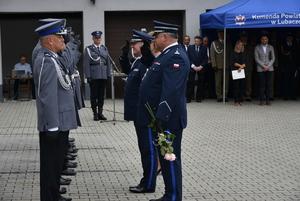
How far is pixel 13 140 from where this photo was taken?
37.9ft

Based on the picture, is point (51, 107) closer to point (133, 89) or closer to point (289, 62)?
point (133, 89)

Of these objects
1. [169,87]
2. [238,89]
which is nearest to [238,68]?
[238,89]

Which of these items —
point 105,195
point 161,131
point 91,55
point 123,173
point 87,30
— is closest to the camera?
point 161,131

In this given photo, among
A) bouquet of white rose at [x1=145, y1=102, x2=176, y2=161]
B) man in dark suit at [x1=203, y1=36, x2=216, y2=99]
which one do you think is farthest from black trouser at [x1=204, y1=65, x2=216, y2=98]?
bouquet of white rose at [x1=145, y1=102, x2=176, y2=161]

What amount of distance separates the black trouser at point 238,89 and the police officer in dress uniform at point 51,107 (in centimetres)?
1165

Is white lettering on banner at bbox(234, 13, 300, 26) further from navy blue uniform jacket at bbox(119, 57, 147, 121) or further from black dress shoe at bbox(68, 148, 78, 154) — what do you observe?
navy blue uniform jacket at bbox(119, 57, 147, 121)

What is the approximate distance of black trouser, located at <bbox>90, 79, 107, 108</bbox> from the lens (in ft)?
47.0

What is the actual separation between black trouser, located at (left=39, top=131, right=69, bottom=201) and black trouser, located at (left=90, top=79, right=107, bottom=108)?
828cm

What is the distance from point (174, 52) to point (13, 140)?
607 centimetres

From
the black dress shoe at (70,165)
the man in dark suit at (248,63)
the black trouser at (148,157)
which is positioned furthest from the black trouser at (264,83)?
the black trouser at (148,157)

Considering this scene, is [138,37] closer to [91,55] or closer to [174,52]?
[174,52]

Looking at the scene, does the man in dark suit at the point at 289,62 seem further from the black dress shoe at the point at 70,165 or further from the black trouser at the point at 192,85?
the black dress shoe at the point at 70,165

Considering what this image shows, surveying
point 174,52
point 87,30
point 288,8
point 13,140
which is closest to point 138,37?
point 174,52

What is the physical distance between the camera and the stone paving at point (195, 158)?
734cm
